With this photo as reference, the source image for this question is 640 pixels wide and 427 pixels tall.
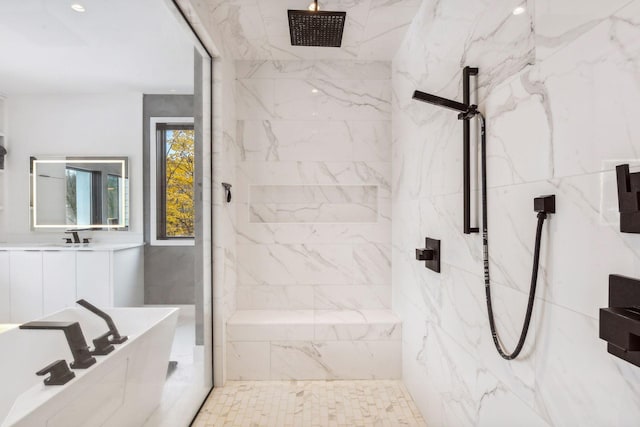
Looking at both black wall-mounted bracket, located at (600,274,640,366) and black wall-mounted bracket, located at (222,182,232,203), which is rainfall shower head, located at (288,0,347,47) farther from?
black wall-mounted bracket, located at (600,274,640,366)

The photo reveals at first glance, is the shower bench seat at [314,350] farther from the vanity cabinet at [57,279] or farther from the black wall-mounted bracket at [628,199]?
the black wall-mounted bracket at [628,199]

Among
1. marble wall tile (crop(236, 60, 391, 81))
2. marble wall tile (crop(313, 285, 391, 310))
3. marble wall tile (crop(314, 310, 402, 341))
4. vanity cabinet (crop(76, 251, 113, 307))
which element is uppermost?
marble wall tile (crop(236, 60, 391, 81))

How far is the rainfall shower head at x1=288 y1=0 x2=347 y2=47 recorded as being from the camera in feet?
7.03

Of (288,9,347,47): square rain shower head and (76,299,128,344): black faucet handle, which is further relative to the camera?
(288,9,347,47): square rain shower head

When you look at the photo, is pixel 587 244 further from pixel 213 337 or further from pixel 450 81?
pixel 213 337

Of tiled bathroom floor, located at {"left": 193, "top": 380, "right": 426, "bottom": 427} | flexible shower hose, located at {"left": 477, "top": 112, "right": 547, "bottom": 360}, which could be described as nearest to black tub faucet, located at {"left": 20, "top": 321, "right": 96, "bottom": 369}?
tiled bathroom floor, located at {"left": 193, "top": 380, "right": 426, "bottom": 427}

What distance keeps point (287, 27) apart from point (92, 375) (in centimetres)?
236

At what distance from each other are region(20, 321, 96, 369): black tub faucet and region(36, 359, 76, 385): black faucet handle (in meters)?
0.04

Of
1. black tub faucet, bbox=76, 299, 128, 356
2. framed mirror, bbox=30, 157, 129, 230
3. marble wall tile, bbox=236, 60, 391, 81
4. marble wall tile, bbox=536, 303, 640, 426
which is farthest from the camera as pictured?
marble wall tile, bbox=236, 60, 391, 81

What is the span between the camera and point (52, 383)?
3.78 feet

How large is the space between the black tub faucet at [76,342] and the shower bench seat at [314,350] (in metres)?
1.52

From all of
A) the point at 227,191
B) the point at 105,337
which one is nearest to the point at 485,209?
the point at 105,337

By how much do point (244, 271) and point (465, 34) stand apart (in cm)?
237

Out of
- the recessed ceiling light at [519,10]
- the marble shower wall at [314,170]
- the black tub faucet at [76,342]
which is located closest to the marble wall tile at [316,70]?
the marble shower wall at [314,170]
